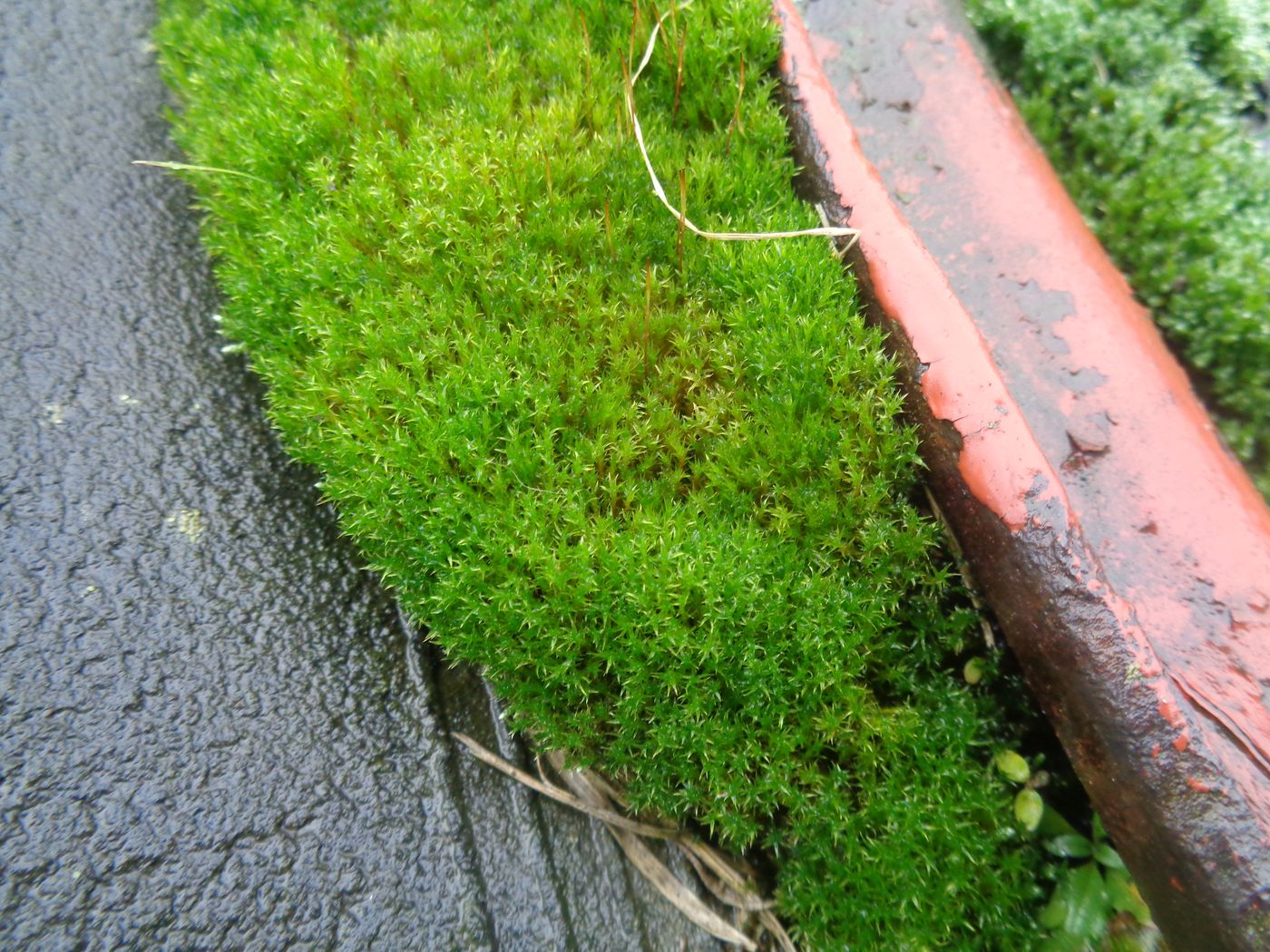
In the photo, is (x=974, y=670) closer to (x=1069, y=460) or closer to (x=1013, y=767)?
(x=1013, y=767)

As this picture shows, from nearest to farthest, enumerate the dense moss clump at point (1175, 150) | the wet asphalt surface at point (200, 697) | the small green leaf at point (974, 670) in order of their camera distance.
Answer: the wet asphalt surface at point (200, 697), the small green leaf at point (974, 670), the dense moss clump at point (1175, 150)

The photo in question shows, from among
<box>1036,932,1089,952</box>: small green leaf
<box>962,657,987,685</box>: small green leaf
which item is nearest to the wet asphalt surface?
<box>1036,932,1089,952</box>: small green leaf

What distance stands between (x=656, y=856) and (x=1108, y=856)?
1.04 m

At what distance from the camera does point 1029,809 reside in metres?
1.86

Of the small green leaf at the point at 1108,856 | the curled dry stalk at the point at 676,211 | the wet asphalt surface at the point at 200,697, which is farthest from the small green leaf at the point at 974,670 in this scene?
the curled dry stalk at the point at 676,211

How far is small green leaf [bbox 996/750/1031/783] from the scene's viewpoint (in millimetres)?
1887

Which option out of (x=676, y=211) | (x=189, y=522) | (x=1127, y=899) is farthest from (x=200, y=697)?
(x=1127, y=899)

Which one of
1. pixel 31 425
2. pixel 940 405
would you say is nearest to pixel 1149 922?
pixel 940 405

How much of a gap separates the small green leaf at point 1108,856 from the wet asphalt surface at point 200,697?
3.11 ft

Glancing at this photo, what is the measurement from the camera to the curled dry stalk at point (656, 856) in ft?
6.61

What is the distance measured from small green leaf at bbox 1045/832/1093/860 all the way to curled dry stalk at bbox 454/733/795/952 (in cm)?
67

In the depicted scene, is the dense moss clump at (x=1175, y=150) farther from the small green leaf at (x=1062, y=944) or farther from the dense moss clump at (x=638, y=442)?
the small green leaf at (x=1062, y=944)

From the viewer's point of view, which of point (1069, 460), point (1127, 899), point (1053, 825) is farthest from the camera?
point (1069, 460)

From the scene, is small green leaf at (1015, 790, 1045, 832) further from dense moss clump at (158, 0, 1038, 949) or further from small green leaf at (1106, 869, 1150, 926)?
small green leaf at (1106, 869, 1150, 926)
